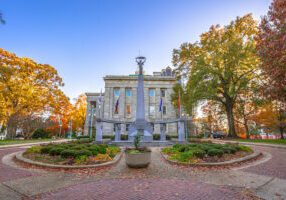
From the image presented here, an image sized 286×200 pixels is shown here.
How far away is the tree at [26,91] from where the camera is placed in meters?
24.2

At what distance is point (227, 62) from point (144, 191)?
24838 mm

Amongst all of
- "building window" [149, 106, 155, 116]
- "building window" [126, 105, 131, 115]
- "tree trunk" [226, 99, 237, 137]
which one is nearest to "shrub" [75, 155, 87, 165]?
"tree trunk" [226, 99, 237, 137]

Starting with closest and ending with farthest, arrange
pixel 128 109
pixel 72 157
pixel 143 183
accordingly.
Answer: pixel 143 183
pixel 72 157
pixel 128 109

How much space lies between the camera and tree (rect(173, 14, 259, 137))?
2330cm

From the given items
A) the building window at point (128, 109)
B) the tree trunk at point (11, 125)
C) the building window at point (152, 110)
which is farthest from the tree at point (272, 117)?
the tree trunk at point (11, 125)

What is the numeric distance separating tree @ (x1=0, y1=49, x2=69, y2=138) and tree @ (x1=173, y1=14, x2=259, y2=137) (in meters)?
24.9

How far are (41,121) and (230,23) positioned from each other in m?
40.8

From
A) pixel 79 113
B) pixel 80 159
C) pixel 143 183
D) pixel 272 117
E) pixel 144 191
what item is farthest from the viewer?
pixel 79 113

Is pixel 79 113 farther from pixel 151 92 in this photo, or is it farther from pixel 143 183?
pixel 143 183

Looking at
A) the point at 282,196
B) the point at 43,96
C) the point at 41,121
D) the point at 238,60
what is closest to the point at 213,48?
the point at 238,60

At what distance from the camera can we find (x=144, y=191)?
474cm

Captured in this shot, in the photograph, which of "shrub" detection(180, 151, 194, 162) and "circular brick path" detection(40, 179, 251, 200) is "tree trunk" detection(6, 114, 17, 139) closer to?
"circular brick path" detection(40, 179, 251, 200)

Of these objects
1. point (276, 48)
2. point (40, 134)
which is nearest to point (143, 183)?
point (276, 48)

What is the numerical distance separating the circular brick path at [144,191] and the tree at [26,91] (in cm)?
2580
